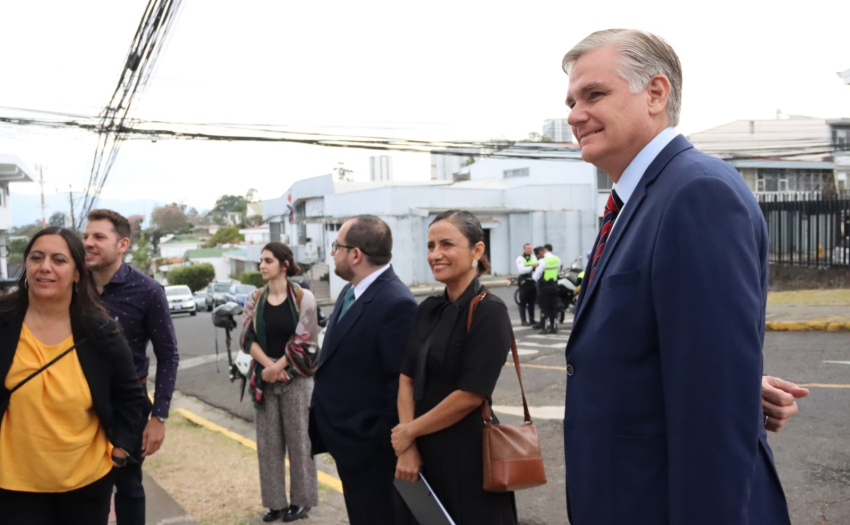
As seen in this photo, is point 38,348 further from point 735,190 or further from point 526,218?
point 526,218

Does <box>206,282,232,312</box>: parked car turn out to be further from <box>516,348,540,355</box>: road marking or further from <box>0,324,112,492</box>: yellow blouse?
<box>0,324,112,492</box>: yellow blouse

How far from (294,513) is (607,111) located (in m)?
4.08

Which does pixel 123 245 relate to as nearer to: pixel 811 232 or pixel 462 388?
pixel 462 388

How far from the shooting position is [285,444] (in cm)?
521

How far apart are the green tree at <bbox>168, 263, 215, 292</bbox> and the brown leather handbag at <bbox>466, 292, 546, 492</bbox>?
54.4m

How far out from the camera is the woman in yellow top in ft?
9.96

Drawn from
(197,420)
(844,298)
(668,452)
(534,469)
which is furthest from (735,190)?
(844,298)

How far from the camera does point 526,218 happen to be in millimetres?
36469

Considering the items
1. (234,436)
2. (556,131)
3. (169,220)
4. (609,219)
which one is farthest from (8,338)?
(169,220)

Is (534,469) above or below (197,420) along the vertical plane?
above

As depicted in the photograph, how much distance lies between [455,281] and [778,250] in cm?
2072

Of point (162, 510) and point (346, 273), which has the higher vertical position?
point (346, 273)

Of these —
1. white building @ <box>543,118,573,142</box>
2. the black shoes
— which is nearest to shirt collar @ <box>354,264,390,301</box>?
the black shoes

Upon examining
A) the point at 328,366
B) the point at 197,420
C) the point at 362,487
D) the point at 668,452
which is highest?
the point at 668,452
